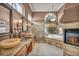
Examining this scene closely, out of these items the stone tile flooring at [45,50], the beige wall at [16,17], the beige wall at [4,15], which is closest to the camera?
the beige wall at [4,15]

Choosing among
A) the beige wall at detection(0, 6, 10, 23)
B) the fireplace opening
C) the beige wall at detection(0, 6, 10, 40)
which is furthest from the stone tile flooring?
the beige wall at detection(0, 6, 10, 23)

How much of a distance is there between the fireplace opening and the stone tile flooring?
33 cm

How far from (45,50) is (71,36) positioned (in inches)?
29.5

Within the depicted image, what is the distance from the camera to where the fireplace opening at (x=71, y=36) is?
286cm

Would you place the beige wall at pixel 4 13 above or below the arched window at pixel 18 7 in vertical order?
below

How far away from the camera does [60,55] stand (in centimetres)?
278

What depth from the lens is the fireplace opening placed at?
286 cm

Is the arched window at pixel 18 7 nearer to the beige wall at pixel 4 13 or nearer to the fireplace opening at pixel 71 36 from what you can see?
the beige wall at pixel 4 13

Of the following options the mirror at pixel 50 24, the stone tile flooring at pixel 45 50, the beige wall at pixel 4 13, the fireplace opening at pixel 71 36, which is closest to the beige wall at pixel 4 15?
the beige wall at pixel 4 13

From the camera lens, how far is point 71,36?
9.81 feet

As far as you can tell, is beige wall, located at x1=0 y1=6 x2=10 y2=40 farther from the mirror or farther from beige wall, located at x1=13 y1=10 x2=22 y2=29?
the mirror

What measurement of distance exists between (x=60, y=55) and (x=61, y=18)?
2.83 feet

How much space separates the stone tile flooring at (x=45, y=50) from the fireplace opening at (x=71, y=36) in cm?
33

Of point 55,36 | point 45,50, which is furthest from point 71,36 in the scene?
point 45,50
